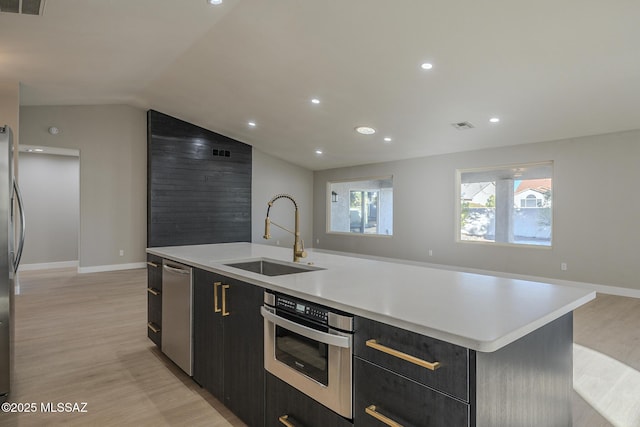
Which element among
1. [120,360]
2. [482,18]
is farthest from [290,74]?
[120,360]

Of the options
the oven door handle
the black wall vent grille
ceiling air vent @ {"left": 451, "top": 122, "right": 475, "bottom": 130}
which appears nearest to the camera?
the oven door handle

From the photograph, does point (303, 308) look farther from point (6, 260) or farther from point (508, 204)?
point (508, 204)

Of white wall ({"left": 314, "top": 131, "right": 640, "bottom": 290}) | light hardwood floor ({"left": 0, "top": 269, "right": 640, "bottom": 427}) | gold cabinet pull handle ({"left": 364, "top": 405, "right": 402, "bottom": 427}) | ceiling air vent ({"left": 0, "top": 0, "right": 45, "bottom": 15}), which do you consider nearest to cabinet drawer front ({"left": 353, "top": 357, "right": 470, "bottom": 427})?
gold cabinet pull handle ({"left": 364, "top": 405, "right": 402, "bottom": 427})

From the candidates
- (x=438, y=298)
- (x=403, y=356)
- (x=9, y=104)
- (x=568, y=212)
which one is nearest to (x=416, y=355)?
(x=403, y=356)

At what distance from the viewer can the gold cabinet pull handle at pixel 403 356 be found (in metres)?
1.04

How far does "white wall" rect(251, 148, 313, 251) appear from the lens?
9234 mm

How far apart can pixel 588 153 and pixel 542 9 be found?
337 cm

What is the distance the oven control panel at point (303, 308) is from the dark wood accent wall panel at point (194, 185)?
6.46 m

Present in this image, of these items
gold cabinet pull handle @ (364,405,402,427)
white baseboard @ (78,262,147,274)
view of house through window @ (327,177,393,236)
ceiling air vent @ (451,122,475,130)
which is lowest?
white baseboard @ (78,262,147,274)

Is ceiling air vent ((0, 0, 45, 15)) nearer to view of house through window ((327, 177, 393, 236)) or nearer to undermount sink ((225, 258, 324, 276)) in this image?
undermount sink ((225, 258, 324, 276))

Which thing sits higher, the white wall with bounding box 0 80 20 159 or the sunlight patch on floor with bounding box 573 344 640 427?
the white wall with bounding box 0 80 20 159

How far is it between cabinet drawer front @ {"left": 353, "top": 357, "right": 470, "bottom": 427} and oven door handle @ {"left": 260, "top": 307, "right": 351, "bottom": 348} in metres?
0.08

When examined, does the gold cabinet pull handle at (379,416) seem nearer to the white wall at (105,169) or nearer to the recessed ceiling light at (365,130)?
the recessed ceiling light at (365,130)

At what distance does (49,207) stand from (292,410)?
7.88m
